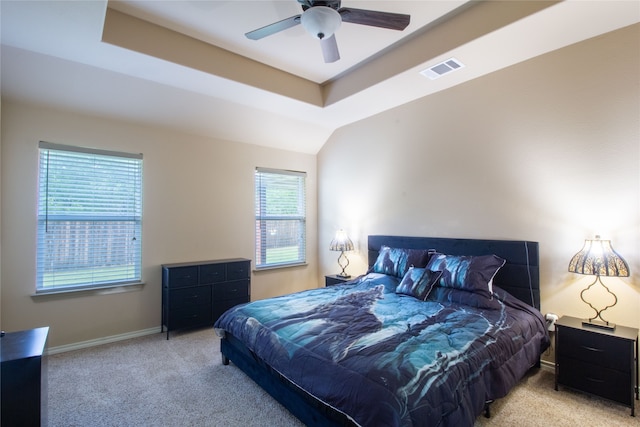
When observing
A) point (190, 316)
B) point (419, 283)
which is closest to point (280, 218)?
point (190, 316)

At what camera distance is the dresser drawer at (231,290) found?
402 cm

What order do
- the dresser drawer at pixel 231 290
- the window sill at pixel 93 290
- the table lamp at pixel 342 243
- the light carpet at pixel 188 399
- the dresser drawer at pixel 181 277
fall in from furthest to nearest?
the table lamp at pixel 342 243 → the dresser drawer at pixel 231 290 → the dresser drawer at pixel 181 277 → the window sill at pixel 93 290 → the light carpet at pixel 188 399

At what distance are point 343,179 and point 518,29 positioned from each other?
2.96 metres

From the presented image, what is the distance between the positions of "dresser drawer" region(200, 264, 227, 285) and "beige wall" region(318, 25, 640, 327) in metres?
2.23

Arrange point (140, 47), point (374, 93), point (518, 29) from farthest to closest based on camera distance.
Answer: point (374, 93), point (140, 47), point (518, 29)

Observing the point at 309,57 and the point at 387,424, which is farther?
the point at 309,57

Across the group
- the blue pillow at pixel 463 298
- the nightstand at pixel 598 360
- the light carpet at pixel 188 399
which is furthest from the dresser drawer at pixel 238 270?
the nightstand at pixel 598 360

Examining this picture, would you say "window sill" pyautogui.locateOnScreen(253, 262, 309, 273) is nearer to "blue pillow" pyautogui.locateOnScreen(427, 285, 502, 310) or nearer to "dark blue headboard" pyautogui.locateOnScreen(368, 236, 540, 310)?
"dark blue headboard" pyautogui.locateOnScreen(368, 236, 540, 310)

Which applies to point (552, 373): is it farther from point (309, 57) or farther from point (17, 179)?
point (17, 179)

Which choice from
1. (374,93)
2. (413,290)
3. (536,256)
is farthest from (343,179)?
(536,256)

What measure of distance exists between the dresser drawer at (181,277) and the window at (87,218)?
1.50 ft

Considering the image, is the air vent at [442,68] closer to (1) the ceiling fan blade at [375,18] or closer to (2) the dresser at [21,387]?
(1) the ceiling fan blade at [375,18]

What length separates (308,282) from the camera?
539 cm

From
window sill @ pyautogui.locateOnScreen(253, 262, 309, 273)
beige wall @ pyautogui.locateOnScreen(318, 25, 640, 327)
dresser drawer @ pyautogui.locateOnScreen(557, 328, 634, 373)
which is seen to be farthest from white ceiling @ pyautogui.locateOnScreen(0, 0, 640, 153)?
dresser drawer @ pyautogui.locateOnScreen(557, 328, 634, 373)
